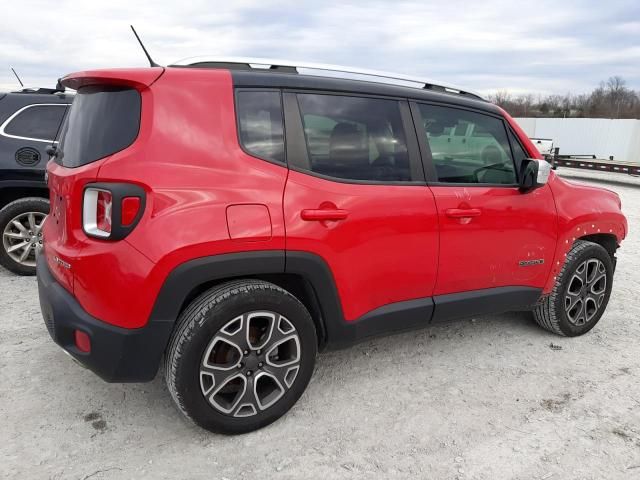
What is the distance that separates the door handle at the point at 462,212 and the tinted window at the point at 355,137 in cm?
33

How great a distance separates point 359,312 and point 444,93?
4.94 feet

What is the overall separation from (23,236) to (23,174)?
0.61 meters

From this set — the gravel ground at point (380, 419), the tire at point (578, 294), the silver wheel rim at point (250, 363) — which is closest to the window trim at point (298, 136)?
the silver wheel rim at point (250, 363)

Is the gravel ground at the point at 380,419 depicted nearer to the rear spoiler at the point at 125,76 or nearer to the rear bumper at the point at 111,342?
the rear bumper at the point at 111,342

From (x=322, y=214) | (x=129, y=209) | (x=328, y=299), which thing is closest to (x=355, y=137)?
(x=322, y=214)

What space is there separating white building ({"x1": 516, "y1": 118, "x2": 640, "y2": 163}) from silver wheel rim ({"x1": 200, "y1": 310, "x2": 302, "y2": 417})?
29.7 meters

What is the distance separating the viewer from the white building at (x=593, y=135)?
26734mm

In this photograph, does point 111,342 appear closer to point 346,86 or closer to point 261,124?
point 261,124

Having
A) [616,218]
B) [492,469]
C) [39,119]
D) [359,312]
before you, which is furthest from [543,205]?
[39,119]

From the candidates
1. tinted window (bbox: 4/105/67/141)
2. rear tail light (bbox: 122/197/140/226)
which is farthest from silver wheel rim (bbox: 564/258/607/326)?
tinted window (bbox: 4/105/67/141)

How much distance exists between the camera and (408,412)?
2828 millimetres

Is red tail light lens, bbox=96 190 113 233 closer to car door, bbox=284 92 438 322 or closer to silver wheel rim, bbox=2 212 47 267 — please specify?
car door, bbox=284 92 438 322

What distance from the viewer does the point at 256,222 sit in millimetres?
2367

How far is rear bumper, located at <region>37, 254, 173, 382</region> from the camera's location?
2.24 metres
